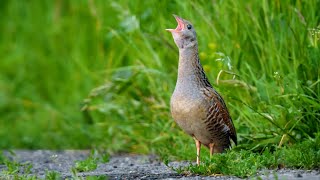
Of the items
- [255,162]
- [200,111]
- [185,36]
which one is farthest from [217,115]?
[255,162]

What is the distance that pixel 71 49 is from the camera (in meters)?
11.4

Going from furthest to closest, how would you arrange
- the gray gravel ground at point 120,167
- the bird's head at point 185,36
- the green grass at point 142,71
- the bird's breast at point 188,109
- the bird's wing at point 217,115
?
1. the green grass at point 142,71
2. the bird's head at point 185,36
3. the bird's wing at point 217,115
4. the bird's breast at point 188,109
5. the gray gravel ground at point 120,167

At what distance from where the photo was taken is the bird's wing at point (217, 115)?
6512 millimetres

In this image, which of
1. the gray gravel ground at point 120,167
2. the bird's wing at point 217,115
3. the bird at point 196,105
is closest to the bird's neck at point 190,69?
the bird at point 196,105

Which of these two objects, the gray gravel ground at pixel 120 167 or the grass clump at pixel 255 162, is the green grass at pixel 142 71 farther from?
the grass clump at pixel 255 162

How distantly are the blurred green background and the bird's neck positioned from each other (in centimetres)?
19

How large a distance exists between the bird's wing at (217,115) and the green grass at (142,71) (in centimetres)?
19

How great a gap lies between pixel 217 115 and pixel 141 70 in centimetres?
215

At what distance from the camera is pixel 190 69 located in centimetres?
669

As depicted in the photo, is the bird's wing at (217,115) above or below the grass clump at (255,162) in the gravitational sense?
above

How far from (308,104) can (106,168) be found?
5.77 feet

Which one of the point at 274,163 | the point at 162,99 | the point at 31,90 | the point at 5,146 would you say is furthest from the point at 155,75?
the point at 31,90

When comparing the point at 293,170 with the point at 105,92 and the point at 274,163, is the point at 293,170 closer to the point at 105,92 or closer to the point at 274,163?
the point at 274,163

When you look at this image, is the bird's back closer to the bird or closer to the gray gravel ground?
the bird
